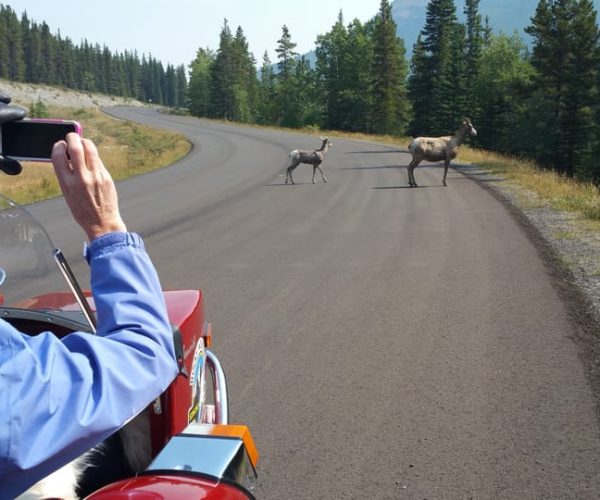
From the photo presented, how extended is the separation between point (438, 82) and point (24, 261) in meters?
66.1

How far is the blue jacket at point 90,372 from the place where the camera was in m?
1.15

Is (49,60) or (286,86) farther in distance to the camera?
(49,60)

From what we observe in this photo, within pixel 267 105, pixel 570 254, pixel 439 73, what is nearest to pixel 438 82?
pixel 439 73

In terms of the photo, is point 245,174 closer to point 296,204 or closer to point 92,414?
point 296,204

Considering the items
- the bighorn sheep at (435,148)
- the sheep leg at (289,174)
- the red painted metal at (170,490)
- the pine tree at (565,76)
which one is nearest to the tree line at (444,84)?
the pine tree at (565,76)

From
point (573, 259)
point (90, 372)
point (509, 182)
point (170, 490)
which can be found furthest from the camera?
point (509, 182)

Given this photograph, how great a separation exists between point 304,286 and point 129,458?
17.7 ft

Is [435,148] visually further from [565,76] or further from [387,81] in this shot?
[387,81]

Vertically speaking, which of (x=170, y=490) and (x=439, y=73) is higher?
(x=439, y=73)

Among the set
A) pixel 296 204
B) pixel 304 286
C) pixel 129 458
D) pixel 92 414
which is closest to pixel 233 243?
pixel 304 286

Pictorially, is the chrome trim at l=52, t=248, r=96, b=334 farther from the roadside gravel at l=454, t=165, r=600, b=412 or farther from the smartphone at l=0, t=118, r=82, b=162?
the roadside gravel at l=454, t=165, r=600, b=412

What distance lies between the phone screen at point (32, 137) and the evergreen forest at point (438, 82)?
38324 millimetres

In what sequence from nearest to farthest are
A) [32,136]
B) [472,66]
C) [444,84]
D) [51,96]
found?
[32,136]
[444,84]
[472,66]
[51,96]

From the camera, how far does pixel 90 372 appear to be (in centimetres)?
126
